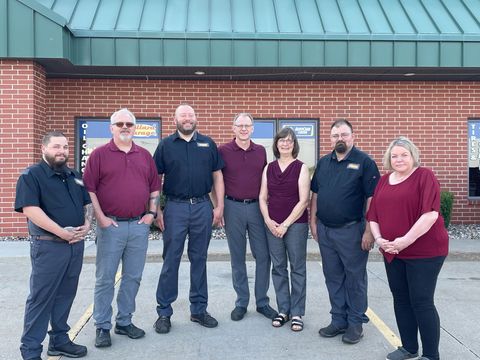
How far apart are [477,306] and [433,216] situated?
2.54m

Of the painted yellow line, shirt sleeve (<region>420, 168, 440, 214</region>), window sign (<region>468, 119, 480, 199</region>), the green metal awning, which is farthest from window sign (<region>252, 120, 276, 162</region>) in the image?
shirt sleeve (<region>420, 168, 440, 214</region>)

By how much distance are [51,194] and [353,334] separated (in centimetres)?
293

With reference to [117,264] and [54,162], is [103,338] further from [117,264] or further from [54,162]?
[54,162]

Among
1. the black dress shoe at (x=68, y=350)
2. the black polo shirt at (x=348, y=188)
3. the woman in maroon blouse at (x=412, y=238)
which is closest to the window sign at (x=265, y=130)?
the black polo shirt at (x=348, y=188)

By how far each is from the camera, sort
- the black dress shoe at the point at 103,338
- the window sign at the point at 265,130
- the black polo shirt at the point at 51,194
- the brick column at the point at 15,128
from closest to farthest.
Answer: the black polo shirt at the point at 51,194 < the black dress shoe at the point at 103,338 < the brick column at the point at 15,128 < the window sign at the point at 265,130

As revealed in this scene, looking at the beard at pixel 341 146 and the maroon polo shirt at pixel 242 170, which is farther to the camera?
the maroon polo shirt at pixel 242 170

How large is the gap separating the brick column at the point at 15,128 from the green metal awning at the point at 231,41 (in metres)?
0.39

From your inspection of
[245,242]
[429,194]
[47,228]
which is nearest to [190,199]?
[245,242]

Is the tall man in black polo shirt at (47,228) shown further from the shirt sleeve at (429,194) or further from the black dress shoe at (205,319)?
the shirt sleeve at (429,194)

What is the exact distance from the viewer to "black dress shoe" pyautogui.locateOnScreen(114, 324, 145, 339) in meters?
4.58

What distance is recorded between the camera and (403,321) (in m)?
4.02

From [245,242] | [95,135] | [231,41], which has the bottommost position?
[245,242]

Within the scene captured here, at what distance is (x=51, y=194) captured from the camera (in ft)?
12.9

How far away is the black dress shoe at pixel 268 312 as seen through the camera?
200 inches
